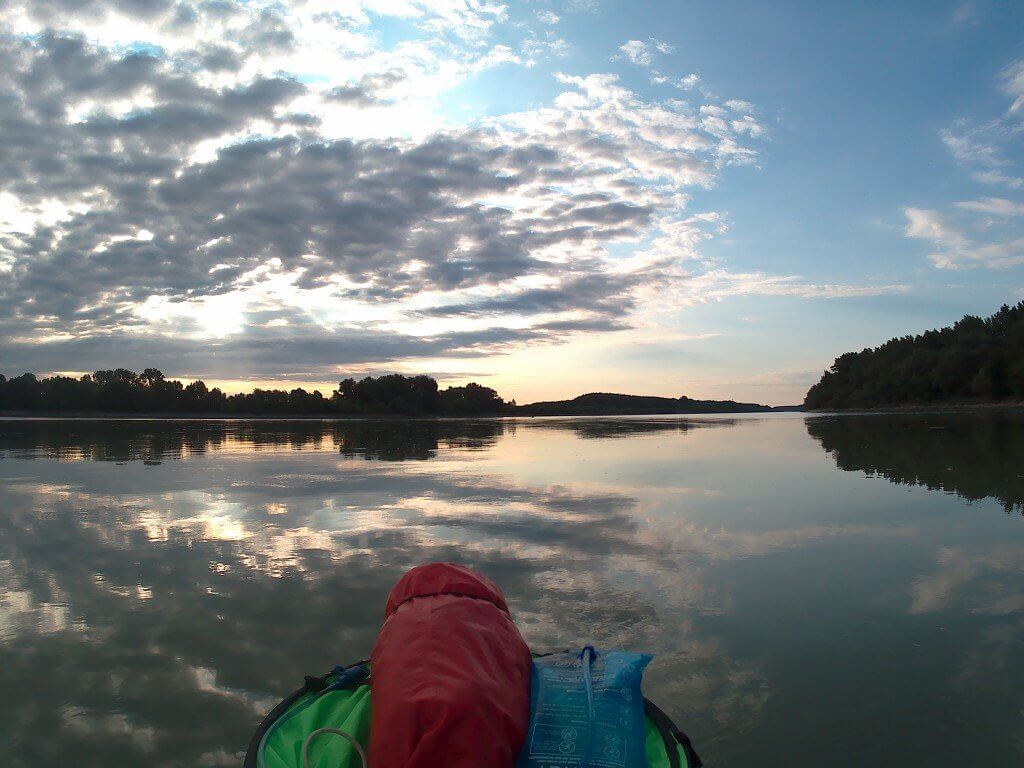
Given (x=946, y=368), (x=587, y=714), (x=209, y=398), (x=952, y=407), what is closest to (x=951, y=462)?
(x=587, y=714)

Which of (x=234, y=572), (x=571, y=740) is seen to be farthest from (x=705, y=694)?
(x=234, y=572)

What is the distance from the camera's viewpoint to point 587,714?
9.43 feet

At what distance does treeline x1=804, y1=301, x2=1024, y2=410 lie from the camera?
216 ft

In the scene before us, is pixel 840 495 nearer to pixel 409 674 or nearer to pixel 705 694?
pixel 705 694

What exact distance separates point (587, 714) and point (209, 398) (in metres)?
93.4

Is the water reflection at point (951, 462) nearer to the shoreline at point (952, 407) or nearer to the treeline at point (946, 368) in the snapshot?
the shoreline at point (952, 407)

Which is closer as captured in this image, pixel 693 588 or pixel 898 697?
pixel 898 697

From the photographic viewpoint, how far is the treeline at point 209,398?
262 feet

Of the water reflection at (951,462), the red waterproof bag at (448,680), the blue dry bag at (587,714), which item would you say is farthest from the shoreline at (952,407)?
the red waterproof bag at (448,680)

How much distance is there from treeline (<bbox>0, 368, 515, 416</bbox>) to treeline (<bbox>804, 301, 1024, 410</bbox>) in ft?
195

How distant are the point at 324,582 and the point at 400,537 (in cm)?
195

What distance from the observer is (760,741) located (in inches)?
132

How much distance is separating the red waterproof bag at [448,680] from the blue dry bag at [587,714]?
7cm

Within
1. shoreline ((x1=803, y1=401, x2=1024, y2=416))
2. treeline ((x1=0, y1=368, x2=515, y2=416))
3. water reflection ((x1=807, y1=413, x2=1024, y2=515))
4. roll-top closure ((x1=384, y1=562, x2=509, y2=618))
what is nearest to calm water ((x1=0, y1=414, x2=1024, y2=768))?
water reflection ((x1=807, y1=413, x2=1024, y2=515))
